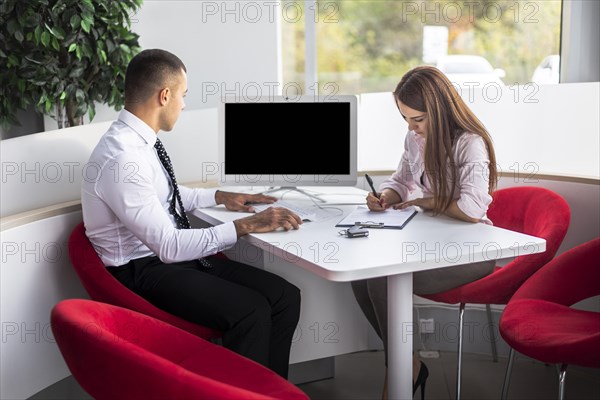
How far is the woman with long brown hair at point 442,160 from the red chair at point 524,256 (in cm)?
9

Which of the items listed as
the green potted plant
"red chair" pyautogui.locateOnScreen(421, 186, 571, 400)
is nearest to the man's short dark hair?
the green potted plant

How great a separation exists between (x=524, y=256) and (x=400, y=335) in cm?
75

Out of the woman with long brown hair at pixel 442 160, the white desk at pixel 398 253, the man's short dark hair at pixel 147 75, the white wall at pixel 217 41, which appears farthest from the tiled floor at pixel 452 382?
the white wall at pixel 217 41

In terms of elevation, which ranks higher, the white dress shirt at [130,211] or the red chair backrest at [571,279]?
the white dress shirt at [130,211]

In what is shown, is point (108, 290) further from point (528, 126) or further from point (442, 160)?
point (528, 126)

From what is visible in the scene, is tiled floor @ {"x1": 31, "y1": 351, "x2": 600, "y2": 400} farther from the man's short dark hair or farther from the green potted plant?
the green potted plant

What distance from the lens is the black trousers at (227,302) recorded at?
2395 millimetres

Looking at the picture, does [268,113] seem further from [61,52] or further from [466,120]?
[61,52]

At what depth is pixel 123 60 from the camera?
3848mm

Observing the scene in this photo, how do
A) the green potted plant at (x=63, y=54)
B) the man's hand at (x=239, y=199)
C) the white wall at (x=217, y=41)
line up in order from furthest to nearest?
the white wall at (x=217, y=41) < the green potted plant at (x=63, y=54) < the man's hand at (x=239, y=199)

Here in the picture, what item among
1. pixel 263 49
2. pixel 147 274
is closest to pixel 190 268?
pixel 147 274

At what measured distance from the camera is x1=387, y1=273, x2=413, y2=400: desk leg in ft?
7.21

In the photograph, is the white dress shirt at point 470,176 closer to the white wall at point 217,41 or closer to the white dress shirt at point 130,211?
the white dress shirt at point 130,211

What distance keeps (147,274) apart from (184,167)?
97cm
